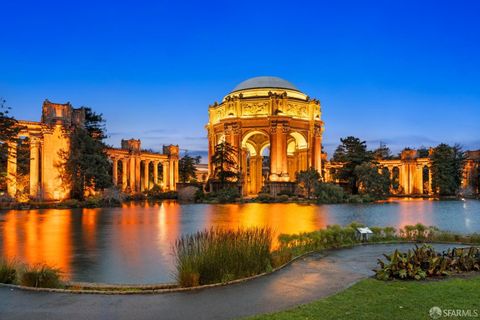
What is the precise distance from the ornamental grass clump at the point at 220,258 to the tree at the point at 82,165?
3808 centimetres

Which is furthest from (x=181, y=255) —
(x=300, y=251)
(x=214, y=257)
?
(x=300, y=251)

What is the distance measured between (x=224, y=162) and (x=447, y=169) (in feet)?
147

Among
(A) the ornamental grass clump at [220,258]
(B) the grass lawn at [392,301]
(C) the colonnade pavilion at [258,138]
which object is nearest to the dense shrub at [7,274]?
(A) the ornamental grass clump at [220,258]

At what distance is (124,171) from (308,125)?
32877mm

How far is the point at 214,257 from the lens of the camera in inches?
389

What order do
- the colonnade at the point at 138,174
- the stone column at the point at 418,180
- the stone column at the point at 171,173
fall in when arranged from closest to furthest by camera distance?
the colonnade at the point at 138,174, the stone column at the point at 171,173, the stone column at the point at 418,180

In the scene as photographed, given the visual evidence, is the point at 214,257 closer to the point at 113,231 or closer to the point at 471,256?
the point at 471,256

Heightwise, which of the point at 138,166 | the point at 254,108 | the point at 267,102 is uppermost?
the point at 267,102

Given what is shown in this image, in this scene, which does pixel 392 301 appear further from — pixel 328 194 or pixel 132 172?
pixel 132 172

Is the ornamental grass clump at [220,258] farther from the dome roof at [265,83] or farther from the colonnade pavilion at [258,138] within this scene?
the dome roof at [265,83]

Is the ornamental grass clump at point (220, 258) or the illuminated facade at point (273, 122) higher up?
the illuminated facade at point (273, 122)

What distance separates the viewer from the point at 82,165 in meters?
45.6

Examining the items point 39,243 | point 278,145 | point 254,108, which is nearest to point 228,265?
point 39,243

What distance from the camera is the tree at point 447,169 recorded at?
83.8 metres
